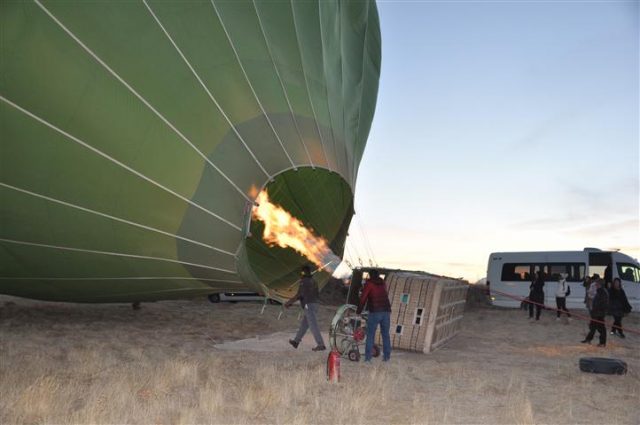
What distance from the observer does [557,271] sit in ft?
75.5

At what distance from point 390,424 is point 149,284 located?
506 centimetres

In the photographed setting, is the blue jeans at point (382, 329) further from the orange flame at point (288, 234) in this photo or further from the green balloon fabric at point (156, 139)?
the orange flame at point (288, 234)

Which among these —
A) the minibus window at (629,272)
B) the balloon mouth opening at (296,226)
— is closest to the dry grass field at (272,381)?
the balloon mouth opening at (296,226)

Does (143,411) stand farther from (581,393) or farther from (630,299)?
(630,299)

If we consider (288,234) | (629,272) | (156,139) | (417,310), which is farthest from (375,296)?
(629,272)

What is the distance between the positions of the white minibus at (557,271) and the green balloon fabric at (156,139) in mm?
14113

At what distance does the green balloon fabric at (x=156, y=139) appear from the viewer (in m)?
6.75

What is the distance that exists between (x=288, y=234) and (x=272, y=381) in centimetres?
352

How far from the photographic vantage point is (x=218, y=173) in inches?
329

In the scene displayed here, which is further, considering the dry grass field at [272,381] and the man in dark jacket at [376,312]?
the man in dark jacket at [376,312]

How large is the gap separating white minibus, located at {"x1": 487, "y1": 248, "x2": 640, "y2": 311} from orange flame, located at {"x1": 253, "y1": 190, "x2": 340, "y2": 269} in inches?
455

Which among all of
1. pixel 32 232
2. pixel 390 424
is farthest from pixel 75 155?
pixel 390 424

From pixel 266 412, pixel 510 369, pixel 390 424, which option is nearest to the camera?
pixel 390 424

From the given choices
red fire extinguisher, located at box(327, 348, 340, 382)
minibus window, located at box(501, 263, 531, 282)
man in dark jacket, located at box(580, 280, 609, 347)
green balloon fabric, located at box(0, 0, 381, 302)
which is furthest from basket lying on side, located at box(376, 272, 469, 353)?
minibus window, located at box(501, 263, 531, 282)
